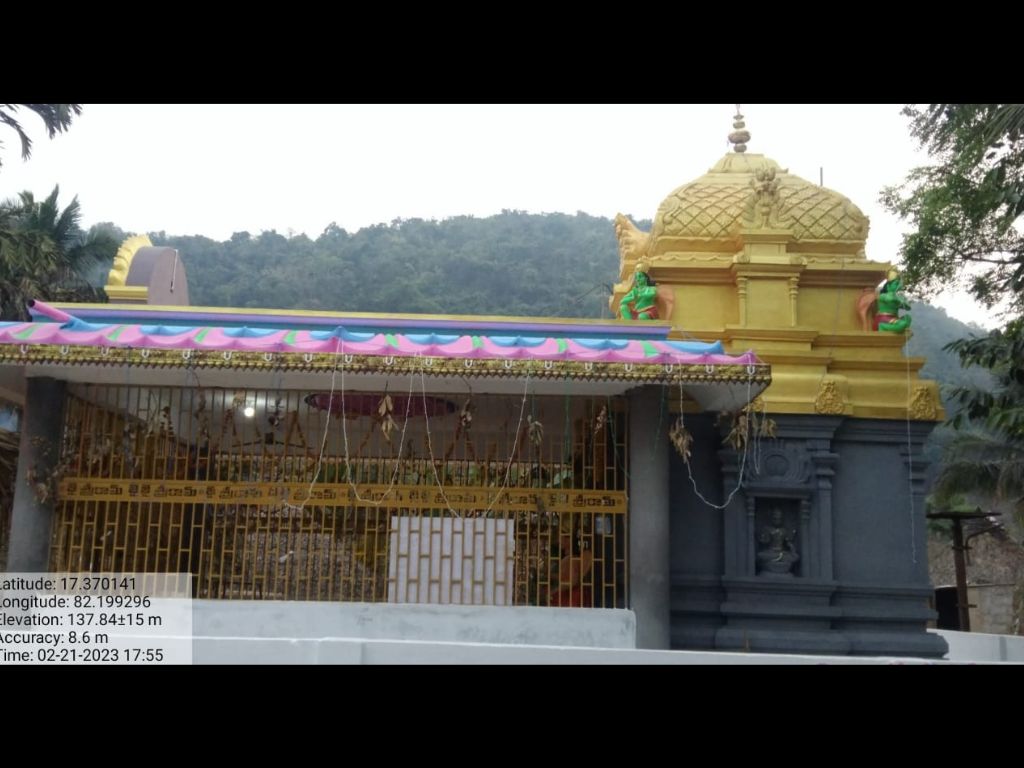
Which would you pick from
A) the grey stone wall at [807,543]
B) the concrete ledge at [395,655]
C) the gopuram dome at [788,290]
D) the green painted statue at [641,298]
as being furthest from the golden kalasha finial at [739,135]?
the concrete ledge at [395,655]

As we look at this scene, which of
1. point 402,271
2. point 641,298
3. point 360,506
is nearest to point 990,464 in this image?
point 641,298

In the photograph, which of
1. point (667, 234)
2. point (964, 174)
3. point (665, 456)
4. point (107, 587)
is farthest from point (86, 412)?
point (964, 174)

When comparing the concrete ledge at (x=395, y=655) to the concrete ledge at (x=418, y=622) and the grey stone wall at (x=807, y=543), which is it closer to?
the concrete ledge at (x=418, y=622)

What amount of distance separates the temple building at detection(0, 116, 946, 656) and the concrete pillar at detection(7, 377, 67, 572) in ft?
0.09

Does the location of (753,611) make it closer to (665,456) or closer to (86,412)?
(665,456)

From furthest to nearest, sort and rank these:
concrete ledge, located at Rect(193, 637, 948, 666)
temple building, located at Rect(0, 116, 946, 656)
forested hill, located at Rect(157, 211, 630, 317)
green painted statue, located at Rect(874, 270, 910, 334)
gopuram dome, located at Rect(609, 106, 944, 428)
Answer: forested hill, located at Rect(157, 211, 630, 317)
green painted statue, located at Rect(874, 270, 910, 334)
gopuram dome, located at Rect(609, 106, 944, 428)
temple building, located at Rect(0, 116, 946, 656)
concrete ledge, located at Rect(193, 637, 948, 666)

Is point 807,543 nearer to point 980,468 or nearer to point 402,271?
point 980,468

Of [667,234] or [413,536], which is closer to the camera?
[413,536]

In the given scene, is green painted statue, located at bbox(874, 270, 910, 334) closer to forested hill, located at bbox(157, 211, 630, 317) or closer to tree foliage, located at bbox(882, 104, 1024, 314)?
tree foliage, located at bbox(882, 104, 1024, 314)

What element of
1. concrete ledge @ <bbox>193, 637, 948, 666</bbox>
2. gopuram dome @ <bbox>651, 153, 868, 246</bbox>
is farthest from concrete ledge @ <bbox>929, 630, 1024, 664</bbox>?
concrete ledge @ <bbox>193, 637, 948, 666</bbox>

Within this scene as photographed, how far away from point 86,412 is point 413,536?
3886mm

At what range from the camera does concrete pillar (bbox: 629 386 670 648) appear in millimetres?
10703

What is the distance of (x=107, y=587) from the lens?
1069 cm
